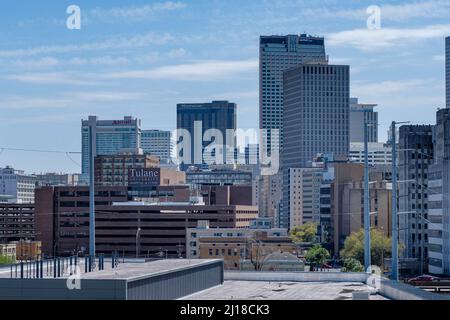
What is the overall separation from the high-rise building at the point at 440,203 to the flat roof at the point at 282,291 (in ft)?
140

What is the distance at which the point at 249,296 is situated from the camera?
39531 millimetres

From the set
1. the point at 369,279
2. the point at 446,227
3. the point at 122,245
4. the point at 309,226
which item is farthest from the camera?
the point at 309,226

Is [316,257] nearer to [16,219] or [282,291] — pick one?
[282,291]

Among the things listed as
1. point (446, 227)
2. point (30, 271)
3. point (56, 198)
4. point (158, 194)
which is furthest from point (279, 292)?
point (158, 194)

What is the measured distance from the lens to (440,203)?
299 feet

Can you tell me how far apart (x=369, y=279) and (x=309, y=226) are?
113874 millimetres

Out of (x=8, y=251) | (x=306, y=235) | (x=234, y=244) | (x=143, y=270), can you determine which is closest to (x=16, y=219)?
(x=306, y=235)

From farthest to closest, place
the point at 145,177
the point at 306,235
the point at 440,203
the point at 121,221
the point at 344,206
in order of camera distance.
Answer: the point at 145,177 → the point at 306,235 → the point at 121,221 → the point at 344,206 → the point at 440,203

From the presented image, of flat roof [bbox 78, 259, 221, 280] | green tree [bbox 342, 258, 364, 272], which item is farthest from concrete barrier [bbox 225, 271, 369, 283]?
green tree [bbox 342, 258, 364, 272]

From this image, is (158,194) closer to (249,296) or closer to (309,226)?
(309,226)

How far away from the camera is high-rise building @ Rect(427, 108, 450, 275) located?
88.3 meters

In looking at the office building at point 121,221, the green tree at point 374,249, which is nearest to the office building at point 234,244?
the green tree at point 374,249

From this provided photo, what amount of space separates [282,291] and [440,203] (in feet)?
169

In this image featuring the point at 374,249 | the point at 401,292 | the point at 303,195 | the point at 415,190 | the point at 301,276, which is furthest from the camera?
the point at 303,195
